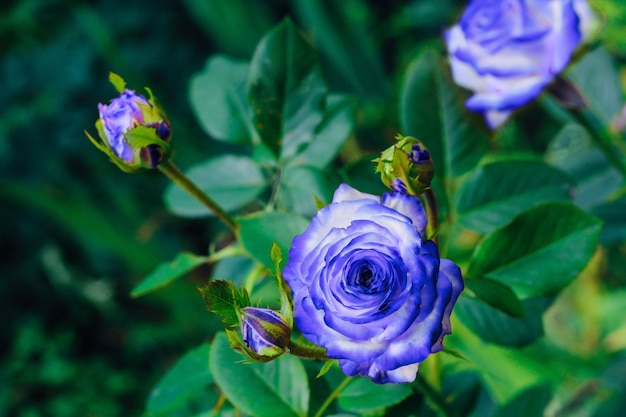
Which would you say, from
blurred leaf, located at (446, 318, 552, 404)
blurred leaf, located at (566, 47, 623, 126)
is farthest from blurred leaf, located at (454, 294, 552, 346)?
blurred leaf, located at (446, 318, 552, 404)

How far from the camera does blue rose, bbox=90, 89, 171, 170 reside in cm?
37

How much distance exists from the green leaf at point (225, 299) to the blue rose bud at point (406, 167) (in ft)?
0.29

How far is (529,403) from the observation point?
0.48 meters

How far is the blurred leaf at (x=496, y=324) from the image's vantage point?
418mm

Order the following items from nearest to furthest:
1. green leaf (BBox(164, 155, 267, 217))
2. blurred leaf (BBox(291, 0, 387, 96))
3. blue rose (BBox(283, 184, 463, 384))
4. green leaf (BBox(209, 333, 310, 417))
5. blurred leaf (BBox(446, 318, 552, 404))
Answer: blue rose (BBox(283, 184, 463, 384)), green leaf (BBox(209, 333, 310, 417)), green leaf (BBox(164, 155, 267, 217)), blurred leaf (BBox(446, 318, 552, 404)), blurred leaf (BBox(291, 0, 387, 96))

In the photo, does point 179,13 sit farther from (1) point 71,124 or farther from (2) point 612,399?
(2) point 612,399

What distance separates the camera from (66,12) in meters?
1.47

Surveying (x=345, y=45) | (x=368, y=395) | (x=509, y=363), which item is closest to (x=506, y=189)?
(x=368, y=395)

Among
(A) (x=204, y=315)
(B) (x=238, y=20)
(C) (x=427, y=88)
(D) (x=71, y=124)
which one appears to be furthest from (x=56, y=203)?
(C) (x=427, y=88)

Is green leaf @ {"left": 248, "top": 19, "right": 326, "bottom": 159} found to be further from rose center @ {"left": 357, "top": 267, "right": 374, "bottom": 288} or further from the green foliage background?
the green foliage background

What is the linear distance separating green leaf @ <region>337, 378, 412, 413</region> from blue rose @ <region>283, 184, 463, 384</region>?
0.07 m

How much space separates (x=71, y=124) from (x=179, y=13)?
1.22 ft

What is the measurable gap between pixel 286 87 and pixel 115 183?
1080 mm

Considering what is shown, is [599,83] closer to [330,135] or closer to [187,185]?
[330,135]
